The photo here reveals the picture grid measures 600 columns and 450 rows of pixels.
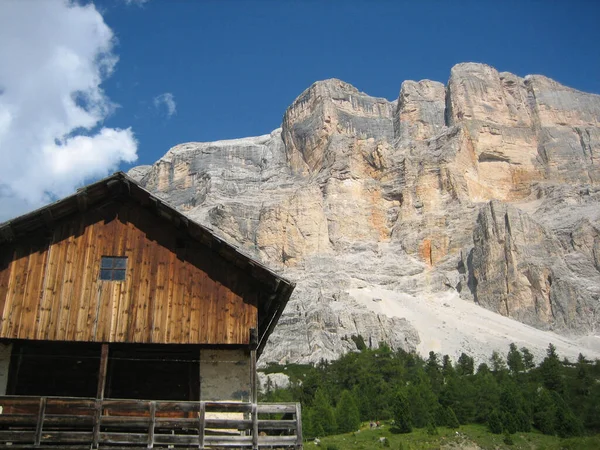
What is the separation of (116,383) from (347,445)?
138 ft

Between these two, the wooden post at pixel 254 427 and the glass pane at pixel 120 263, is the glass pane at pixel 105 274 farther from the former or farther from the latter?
the wooden post at pixel 254 427

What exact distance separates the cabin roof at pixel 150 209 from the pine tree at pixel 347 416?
170 ft

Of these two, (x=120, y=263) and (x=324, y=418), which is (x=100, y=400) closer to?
(x=120, y=263)

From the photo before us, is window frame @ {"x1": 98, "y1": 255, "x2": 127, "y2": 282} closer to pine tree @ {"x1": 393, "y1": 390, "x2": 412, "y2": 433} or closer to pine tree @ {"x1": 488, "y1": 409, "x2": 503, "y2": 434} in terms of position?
pine tree @ {"x1": 393, "y1": 390, "x2": 412, "y2": 433}

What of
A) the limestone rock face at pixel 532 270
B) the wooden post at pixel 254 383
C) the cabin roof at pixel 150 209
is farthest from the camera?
the limestone rock face at pixel 532 270

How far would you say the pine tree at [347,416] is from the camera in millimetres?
66125

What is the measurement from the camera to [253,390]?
16031 mm

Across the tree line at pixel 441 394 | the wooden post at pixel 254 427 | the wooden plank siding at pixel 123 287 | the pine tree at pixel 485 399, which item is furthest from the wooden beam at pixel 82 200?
the pine tree at pixel 485 399

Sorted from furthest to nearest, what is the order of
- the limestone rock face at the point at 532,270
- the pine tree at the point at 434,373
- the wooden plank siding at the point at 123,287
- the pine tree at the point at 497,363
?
the limestone rock face at the point at 532,270 < the pine tree at the point at 497,363 < the pine tree at the point at 434,373 < the wooden plank siding at the point at 123,287

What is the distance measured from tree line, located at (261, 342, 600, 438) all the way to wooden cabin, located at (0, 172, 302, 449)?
49.1 meters

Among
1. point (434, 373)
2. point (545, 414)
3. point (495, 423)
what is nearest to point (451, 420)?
point (495, 423)

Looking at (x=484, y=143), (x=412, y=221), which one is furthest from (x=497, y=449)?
(x=484, y=143)

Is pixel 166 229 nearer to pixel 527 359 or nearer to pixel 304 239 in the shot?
pixel 527 359

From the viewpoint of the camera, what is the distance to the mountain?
125 m
